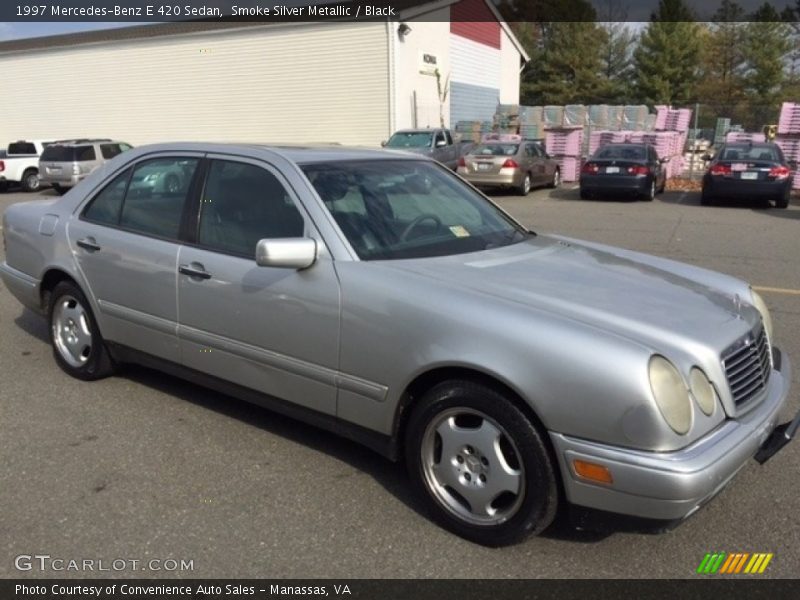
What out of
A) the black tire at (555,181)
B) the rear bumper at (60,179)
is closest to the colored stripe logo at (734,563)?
the black tire at (555,181)

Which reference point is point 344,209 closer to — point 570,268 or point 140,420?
point 570,268

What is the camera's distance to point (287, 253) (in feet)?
10.7

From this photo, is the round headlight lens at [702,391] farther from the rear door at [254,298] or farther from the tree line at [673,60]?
the tree line at [673,60]

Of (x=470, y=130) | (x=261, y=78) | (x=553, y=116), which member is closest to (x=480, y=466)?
(x=470, y=130)

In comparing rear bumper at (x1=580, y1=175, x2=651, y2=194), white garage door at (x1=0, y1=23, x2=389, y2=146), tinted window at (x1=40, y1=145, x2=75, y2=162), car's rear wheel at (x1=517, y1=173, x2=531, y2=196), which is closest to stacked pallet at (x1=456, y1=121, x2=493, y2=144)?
white garage door at (x1=0, y1=23, x2=389, y2=146)

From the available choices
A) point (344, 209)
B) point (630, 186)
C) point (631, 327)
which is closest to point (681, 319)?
point (631, 327)

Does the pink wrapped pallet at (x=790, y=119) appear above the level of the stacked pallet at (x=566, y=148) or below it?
above

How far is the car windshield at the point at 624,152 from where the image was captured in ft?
58.5

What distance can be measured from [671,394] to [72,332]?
391 cm

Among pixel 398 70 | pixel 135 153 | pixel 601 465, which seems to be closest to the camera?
pixel 601 465

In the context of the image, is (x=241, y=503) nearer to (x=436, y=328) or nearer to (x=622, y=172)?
(x=436, y=328)

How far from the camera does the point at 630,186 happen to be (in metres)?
17.3

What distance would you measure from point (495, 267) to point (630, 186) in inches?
590

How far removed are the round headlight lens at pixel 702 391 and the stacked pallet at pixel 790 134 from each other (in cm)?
1823
